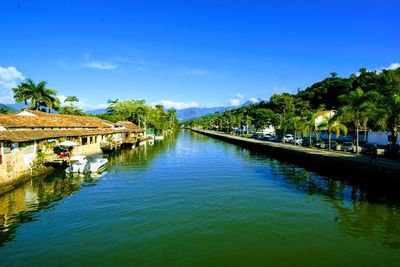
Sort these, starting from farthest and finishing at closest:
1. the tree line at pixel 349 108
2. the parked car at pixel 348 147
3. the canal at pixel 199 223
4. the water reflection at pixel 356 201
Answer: the parked car at pixel 348 147
the tree line at pixel 349 108
the water reflection at pixel 356 201
the canal at pixel 199 223

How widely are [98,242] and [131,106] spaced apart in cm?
11053

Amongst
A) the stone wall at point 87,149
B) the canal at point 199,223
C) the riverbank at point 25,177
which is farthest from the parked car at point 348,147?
the riverbank at point 25,177

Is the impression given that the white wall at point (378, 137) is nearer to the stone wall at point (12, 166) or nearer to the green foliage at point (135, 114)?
the stone wall at point (12, 166)

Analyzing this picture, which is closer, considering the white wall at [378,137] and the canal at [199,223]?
the canal at [199,223]

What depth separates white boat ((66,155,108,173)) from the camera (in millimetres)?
32969

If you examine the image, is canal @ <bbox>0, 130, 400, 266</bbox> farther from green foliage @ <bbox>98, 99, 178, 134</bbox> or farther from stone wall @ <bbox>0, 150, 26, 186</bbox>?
green foliage @ <bbox>98, 99, 178, 134</bbox>

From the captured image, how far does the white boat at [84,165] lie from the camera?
32969 mm

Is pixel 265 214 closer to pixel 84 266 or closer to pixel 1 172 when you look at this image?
pixel 84 266

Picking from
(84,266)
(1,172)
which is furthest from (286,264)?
(1,172)

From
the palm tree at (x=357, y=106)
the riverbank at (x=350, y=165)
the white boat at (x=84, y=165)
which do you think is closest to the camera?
the riverbank at (x=350, y=165)

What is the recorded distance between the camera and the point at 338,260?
13.3m

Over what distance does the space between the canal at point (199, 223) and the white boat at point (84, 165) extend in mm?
3350

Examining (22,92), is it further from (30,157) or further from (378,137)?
(378,137)

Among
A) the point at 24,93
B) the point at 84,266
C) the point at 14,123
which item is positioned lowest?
the point at 84,266
